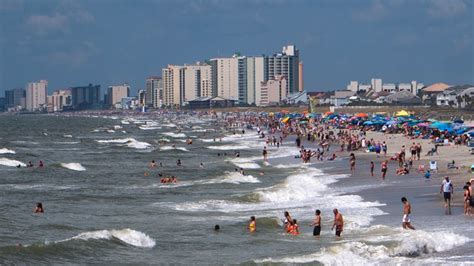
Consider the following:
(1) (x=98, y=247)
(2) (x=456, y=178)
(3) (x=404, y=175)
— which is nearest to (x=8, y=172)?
(3) (x=404, y=175)

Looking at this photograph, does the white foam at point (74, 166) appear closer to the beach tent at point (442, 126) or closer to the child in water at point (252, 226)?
the beach tent at point (442, 126)

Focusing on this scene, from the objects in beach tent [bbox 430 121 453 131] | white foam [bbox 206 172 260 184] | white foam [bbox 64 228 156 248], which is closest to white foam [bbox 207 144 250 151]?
beach tent [bbox 430 121 453 131]

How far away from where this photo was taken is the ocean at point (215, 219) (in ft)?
59.5

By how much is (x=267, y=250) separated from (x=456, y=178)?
13.7 meters

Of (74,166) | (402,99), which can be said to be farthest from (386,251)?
(402,99)

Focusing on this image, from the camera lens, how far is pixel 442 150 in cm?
4516

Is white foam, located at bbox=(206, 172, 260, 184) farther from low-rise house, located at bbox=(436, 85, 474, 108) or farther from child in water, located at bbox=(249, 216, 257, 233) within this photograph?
low-rise house, located at bbox=(436, 85, 474, 108)

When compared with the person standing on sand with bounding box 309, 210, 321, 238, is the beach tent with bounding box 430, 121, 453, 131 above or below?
above

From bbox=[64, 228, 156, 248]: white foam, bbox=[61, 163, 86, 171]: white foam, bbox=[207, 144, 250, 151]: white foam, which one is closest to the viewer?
bbox=[64, 228, 156, 248]: white foam

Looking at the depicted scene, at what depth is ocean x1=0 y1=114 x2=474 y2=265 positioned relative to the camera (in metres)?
18.1

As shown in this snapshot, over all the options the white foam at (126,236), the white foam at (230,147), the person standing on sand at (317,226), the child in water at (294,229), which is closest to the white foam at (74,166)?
the white foam at (230,147)

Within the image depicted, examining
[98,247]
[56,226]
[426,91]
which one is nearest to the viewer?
[98,247]

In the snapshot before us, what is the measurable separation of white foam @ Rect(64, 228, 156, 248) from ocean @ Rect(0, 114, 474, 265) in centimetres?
3

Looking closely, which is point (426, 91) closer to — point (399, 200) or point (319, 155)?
point (319, 155)
